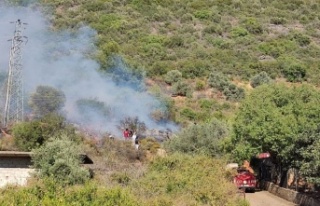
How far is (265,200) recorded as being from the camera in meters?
26.2

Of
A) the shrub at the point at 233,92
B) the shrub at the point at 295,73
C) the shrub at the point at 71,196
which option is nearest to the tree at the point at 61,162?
the shrub at the point at 71,196

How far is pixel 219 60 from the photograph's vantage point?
221 ft

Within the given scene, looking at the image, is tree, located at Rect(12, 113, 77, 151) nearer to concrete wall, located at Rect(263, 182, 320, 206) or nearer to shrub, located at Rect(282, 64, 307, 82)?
concrete wall, located at Rect(263, 182, 320, 206)

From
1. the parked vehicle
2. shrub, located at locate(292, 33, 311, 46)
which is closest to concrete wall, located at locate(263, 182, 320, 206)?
the parked vehicle

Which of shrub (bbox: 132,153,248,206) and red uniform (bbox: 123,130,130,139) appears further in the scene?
red uniform (bbox: 123,130,130,139)

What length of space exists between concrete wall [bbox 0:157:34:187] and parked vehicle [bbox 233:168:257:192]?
34.1ft

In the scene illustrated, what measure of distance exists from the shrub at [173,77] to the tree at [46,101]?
18.7 m

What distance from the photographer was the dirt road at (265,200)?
25.2m

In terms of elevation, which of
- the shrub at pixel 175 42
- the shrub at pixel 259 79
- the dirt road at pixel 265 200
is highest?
the shrub at pixel 175 42

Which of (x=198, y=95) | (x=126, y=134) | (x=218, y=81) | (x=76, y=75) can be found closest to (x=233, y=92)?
(x=218, y=81)

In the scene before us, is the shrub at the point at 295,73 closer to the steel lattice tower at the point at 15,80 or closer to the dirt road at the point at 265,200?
the steel lattice tower at the point at 15,80

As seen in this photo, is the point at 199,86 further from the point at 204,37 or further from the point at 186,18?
the point at 186,18

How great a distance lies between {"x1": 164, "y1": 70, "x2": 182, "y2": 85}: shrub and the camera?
198 ft

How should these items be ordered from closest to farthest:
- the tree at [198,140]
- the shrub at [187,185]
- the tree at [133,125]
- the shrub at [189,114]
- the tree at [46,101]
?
1. the shrub at [187,185]
2. the tree at [198,140]
3. the tree at [133,125]
4. the tree at [46,101]
5. the shrub at [189,114]
